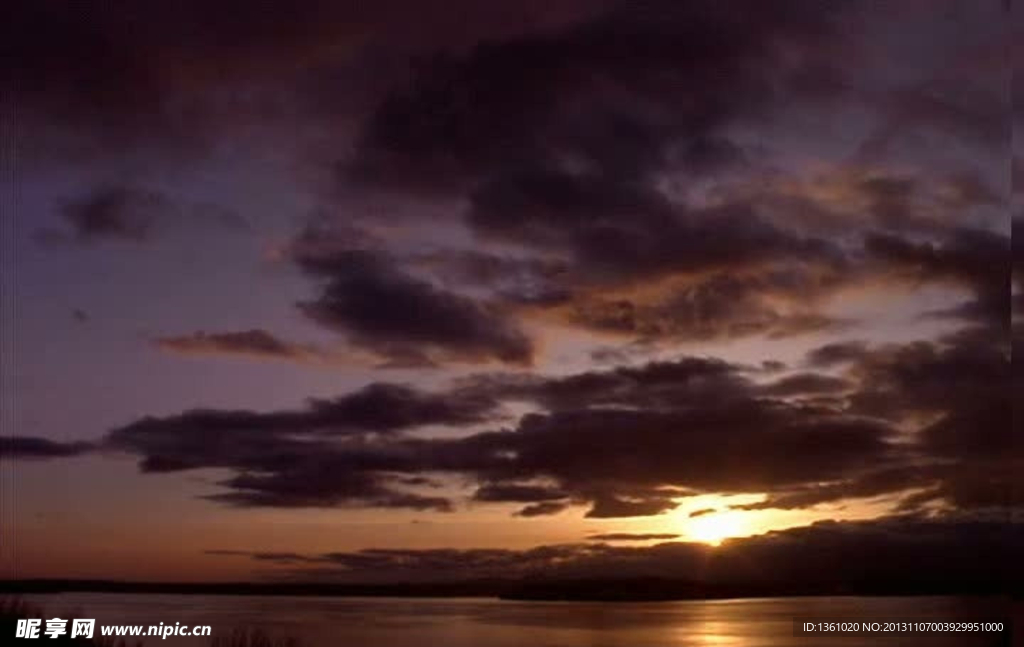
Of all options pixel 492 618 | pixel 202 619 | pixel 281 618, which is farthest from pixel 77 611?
pixel 492 618

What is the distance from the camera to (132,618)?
6746 mm

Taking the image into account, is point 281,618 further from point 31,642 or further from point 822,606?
point 822,606

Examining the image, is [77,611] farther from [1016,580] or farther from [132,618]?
[1016,580]

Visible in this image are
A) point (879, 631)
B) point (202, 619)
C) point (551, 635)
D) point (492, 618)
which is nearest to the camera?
point (202, 619)

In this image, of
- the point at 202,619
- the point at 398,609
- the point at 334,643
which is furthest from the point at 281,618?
the point at 398,609

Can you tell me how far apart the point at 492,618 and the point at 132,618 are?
9357 millimetres

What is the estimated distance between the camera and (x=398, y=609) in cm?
1673

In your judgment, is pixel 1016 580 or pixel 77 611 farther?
pixel 1016 580

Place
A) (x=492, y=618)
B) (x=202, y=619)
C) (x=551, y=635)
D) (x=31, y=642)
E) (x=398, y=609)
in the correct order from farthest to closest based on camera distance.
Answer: (x=398, y=609), (x=492, y=618), (x=551, y=635), (x=202, y=619), (x=31, y=642)

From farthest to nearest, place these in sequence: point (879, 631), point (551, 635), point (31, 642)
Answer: point (551, 635)
point (879, 631)
point (31, 642)

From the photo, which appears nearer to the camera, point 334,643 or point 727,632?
point 334,643

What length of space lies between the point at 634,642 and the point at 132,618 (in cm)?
1164

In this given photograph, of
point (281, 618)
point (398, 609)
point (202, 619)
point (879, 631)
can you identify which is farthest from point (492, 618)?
point (202, 619)

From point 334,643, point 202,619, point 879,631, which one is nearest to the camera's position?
point 202,619
